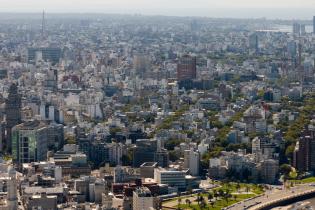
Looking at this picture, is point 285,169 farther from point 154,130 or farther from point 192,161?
point 154,130

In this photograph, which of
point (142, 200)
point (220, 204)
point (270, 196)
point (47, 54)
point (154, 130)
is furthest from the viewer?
point (47, 54)

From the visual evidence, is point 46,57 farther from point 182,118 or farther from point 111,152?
point 111,152

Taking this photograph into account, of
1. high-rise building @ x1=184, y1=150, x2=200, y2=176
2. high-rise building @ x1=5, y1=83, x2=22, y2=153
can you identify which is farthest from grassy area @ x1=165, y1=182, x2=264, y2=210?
high-rise building @ x1=5, y1=83, x2=22, y2=153

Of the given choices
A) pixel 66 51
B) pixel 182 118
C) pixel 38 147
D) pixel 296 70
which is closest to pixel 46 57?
pixel 66 51

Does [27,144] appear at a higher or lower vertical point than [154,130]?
higher

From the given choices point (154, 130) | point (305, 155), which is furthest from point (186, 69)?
point (305, 155)

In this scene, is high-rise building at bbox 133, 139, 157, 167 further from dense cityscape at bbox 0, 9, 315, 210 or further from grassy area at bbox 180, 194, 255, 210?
grassy area at bbox 180, 194, 255, 210
